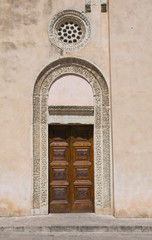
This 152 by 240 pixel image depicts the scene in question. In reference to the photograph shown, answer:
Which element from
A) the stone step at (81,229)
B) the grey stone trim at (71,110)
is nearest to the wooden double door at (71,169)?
the grey stone trim at (71,110)

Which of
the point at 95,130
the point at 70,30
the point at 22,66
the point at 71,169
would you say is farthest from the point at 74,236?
the point at 70,30

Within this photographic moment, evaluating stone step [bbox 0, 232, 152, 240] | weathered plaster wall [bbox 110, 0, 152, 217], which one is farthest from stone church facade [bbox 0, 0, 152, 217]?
stone step [bbox 0, 232, 152, 240]

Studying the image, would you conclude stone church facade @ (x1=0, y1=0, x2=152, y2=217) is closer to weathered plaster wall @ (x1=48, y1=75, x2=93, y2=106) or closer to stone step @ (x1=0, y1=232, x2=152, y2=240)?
weathered plaster wall @ (x1=48, y1=75, x2=93, y2=106)

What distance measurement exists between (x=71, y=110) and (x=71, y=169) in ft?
4.52

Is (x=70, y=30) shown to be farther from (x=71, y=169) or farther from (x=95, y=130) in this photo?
(x=71, y=169)

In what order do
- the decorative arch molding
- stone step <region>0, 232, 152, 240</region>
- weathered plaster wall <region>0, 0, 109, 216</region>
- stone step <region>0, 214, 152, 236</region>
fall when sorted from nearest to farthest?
stone step <region>0, 232, 152, 240</region> → stone step <region>0, 214, 152, 236</region> → weathered plaster wall <region>0, 0, 109, 216</region> → the decorative arch molding

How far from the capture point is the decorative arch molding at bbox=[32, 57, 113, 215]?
7.66 metres

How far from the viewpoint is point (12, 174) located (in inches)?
296

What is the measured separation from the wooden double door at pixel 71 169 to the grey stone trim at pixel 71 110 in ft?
1.12

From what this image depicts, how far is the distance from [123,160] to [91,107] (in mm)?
1428

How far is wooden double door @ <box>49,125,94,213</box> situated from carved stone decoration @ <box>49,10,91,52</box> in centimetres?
194

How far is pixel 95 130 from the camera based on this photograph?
309 inches

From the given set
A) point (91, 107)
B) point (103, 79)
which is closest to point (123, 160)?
Answer: point (91, 107)

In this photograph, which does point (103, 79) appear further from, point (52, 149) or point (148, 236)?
point (148, 236)
